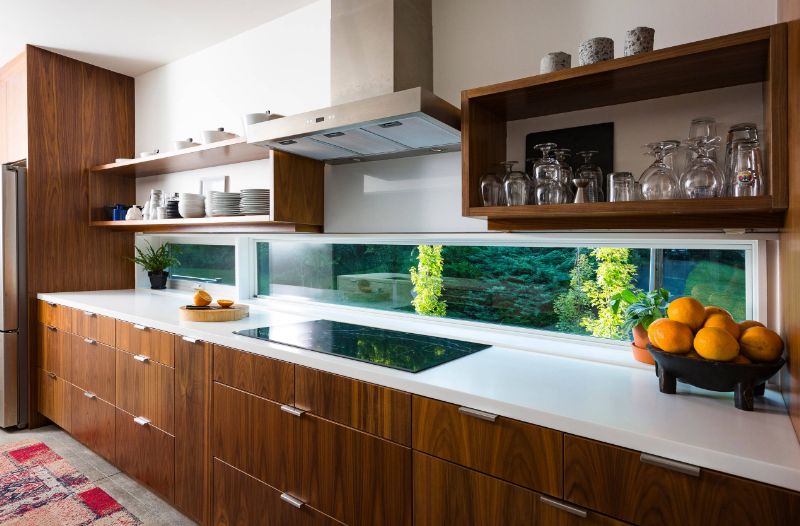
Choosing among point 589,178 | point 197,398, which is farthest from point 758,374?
point 197,398

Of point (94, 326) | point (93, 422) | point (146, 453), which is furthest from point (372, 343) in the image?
point (93, 422)

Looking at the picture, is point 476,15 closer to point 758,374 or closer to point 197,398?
point 758,374

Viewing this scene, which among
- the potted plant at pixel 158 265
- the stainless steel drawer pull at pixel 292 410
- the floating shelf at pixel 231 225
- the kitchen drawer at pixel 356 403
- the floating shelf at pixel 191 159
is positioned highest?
the floating shelf at pixel 191 159

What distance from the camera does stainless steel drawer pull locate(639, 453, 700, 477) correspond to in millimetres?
1025

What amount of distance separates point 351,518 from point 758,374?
1.28 metres

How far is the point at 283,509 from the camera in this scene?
1.84m

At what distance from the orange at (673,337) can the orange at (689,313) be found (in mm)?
22

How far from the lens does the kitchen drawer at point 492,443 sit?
1225mm

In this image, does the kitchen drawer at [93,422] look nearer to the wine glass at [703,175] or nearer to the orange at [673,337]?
the orange at [673,337]

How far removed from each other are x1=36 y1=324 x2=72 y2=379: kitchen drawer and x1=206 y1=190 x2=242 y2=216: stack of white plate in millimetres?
1427

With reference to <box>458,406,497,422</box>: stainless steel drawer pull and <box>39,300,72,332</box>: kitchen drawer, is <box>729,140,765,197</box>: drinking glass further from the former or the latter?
<box>39,300,72,332</box>: kitchen drawer

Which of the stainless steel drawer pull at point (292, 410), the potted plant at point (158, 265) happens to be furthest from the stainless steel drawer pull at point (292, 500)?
the potted plant at point (158, 265)

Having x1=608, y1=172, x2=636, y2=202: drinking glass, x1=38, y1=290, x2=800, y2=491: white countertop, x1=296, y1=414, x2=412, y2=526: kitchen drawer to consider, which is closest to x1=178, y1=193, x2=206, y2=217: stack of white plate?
x1=38, y1=290, x2=800, y2=491: white countertop

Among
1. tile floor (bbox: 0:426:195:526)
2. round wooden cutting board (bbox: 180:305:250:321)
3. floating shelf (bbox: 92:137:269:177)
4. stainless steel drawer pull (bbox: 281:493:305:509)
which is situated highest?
floating shelf (bbox: 92:137:269:177)
